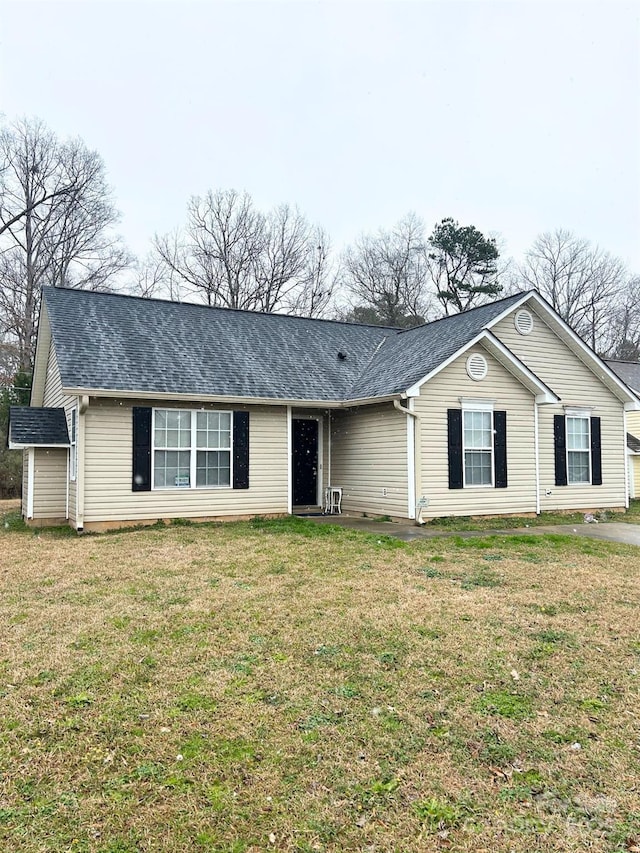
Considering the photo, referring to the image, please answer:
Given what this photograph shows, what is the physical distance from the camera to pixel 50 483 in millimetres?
12680

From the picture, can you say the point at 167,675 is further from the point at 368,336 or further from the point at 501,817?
the point at 368,336

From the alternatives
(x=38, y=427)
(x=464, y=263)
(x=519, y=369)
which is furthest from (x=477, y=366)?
(x=464, y=263)

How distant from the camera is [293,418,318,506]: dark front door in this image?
1432 centimetres

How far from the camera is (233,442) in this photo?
12211mm

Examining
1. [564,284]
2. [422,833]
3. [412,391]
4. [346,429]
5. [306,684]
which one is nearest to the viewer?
[422,833]

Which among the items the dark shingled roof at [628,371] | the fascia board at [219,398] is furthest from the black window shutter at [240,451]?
the dark shingled roof at [628,371]

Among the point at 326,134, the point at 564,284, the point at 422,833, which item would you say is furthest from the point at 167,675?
the point at 564,284

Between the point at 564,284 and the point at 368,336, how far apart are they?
76.4 ft

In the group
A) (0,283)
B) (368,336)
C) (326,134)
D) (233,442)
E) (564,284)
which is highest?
(326,134)

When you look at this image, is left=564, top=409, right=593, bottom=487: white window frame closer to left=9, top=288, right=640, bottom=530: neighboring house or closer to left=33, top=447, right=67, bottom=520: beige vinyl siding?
left=9, top=288, right=640, bottom=530: neighboring house

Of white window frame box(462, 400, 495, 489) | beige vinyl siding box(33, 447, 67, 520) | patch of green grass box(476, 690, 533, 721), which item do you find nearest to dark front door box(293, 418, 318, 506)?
white window frame box(462, 400, 495, 489)

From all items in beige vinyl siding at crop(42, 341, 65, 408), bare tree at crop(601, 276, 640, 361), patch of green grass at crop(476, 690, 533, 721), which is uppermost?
bare tree at crop(601, 276, 640, 361)

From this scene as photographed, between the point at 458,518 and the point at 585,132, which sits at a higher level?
the point at 585,132

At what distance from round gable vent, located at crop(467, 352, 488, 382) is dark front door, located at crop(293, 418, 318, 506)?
4012 millimetres
